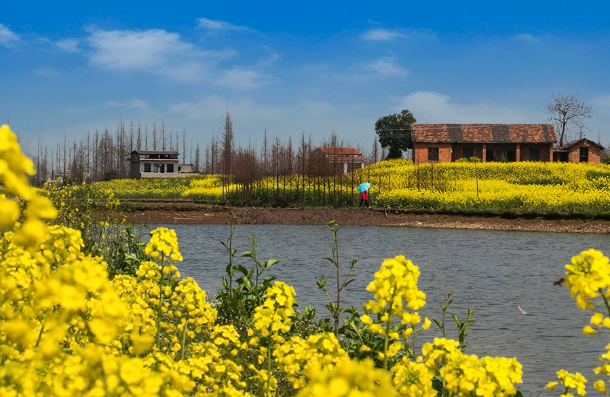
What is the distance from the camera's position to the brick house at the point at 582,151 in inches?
2066

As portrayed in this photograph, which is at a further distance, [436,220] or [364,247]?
[436,220]

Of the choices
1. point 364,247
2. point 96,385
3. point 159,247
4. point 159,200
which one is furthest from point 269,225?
point 96,385

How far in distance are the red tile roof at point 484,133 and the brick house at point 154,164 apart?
33825 millimetres

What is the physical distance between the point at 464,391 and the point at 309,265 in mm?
10854

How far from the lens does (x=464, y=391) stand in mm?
2770

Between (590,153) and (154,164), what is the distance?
50149mm

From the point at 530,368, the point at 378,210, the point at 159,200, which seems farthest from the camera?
the point at 159,200

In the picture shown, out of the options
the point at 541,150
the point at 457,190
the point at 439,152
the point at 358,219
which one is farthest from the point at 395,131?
the point at 358,219

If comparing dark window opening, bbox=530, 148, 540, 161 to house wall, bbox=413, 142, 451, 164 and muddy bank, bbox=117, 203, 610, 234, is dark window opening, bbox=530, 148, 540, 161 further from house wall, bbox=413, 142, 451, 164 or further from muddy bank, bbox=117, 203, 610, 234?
muddy bank, bbox=117, 203, 610, 234

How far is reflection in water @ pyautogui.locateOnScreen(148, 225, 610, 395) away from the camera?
7027mm

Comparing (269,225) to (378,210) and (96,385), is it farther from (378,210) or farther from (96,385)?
(96,385)

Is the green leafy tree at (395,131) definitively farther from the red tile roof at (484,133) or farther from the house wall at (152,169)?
the house wall at (152,169)

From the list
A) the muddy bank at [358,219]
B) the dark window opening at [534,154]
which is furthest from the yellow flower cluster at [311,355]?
the dark window opening at [534,154]

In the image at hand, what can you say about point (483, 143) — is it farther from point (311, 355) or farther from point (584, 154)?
point (311, 355)
